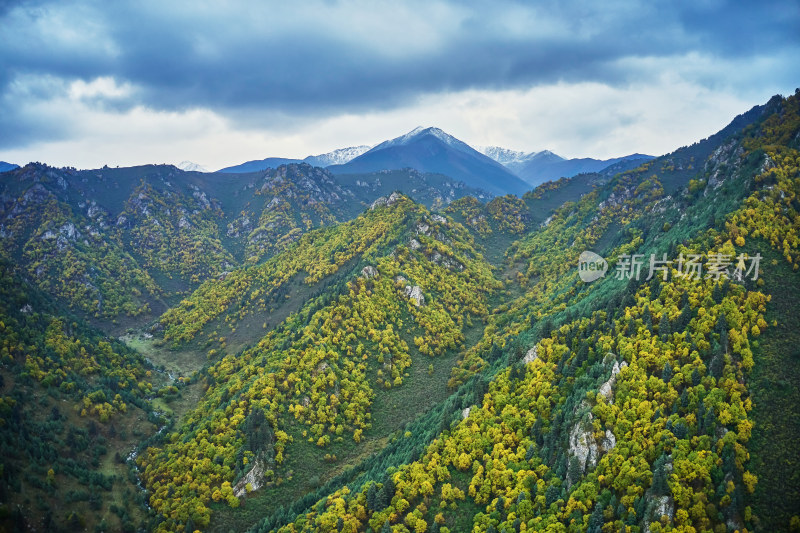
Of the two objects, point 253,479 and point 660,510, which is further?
point 253,479

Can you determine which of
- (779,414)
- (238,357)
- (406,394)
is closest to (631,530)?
(779,414)

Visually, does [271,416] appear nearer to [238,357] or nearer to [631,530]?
[238,357]

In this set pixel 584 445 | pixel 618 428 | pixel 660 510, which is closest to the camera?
pixel 660 510

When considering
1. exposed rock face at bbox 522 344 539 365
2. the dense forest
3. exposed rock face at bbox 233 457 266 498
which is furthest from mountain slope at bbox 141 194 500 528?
exposed rock face at bbox 522 344 539 365

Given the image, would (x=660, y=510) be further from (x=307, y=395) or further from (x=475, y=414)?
(x=307, y=395)

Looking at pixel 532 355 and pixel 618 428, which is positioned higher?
pixel 532 355

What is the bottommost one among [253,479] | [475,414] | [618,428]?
[253,479]

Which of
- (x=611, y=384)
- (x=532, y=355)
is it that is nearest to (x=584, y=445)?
(x=611, y=384)

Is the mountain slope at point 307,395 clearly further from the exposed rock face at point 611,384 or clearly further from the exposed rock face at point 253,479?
the exposed rock face at point 611,384
